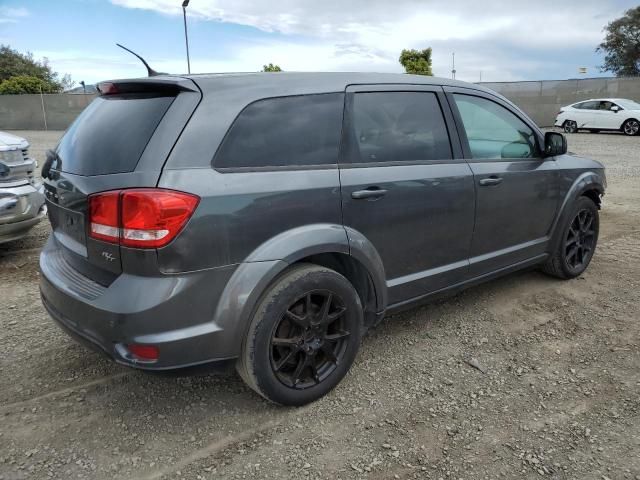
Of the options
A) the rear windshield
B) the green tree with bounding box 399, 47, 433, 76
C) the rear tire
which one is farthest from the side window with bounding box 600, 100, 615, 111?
the rear windshield

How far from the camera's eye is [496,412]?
2.75 m

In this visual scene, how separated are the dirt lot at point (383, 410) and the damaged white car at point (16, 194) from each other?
0.97 metres

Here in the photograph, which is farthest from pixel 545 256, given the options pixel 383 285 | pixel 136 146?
pixel 136 146

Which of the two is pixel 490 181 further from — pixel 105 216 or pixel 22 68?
pixel 22 68

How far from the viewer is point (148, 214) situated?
2.21m

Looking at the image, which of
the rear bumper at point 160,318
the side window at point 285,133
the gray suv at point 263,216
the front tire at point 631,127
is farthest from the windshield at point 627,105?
the rear bumper at point 160,318

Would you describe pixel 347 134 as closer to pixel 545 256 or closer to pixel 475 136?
pixel 475 136

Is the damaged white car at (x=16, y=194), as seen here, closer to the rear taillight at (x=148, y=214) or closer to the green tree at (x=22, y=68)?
the rear taillight at (x=148, y=214)

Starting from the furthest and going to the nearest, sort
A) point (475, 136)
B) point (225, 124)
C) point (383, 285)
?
1. point (475, 136)
2. point (383, 285)
3. point (225, 124)

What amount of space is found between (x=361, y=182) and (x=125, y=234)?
4.02ft

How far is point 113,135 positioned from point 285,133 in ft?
2.66

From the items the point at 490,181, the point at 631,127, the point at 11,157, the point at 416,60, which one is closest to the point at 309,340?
the point at 490,181

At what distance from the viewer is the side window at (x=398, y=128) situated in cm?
296

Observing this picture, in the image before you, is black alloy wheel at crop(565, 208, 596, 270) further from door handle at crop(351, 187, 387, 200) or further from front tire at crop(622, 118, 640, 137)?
front tire at crop(622, 118, 640, 137)
